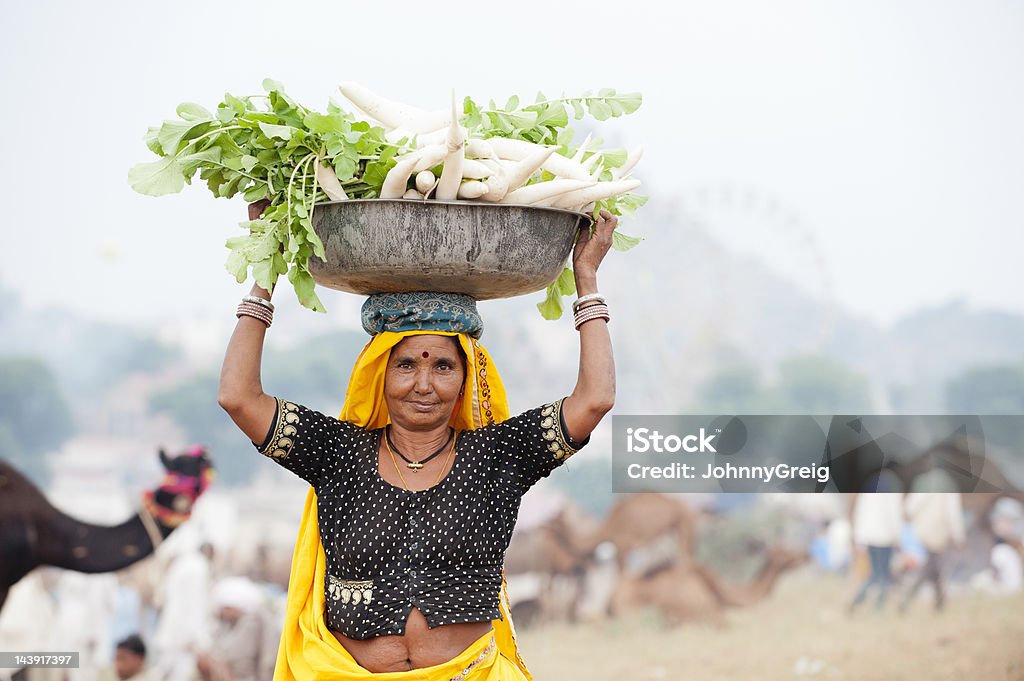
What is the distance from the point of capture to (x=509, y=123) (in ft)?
8.31

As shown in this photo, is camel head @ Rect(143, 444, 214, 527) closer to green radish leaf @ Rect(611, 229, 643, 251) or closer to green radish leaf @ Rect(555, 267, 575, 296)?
green radish leaf @ Rect(555, 267, 575, 296)

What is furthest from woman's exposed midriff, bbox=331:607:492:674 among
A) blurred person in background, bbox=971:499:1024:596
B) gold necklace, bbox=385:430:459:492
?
blurred person in background, bbox=971:499:1024:596

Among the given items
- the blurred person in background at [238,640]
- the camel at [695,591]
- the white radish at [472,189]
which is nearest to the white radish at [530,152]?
the white radish at [472,189]

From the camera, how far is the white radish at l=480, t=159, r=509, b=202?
2.39 metres

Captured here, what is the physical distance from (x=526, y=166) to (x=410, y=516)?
2.63 feet

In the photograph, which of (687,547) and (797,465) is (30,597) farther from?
(797,465)

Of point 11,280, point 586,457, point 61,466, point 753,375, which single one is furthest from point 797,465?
point 11,280

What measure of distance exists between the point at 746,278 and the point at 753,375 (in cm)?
60

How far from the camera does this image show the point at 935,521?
6.38 m

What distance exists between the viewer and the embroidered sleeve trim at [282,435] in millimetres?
2568

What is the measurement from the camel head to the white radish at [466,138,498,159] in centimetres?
410

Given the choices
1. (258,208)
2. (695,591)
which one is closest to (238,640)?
(695,591)

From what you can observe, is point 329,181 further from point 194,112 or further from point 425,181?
point 194,112

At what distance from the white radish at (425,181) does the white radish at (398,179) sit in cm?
2
